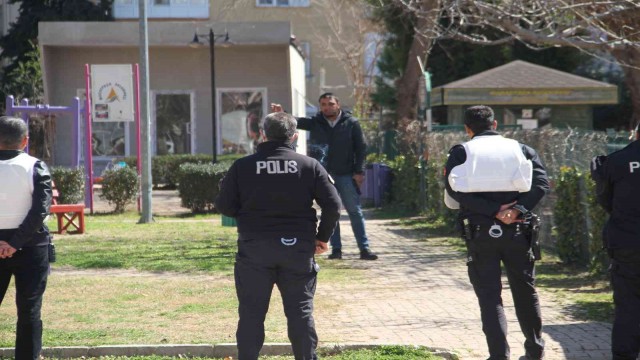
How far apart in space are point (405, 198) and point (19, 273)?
13.4 m

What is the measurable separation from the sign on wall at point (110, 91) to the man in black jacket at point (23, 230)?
45.5ft

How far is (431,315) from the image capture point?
8484 millimetres

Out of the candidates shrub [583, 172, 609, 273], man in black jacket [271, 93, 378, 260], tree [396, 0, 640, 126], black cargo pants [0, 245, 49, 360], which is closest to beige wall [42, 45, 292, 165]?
tree [396, 0, 640, 126]

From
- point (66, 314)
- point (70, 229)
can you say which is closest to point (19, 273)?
point (66, 314)

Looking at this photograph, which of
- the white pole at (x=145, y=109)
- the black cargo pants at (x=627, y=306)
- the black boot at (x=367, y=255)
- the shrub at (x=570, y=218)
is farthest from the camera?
the white pole at (x=145, y=109)

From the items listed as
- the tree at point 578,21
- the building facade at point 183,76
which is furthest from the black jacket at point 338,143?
the building facade at point 183,76

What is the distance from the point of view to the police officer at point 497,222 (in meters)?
6.36

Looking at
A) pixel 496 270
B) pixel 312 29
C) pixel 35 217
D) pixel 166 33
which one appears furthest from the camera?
pixel 312 29

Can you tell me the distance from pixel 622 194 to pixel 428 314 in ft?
9.05

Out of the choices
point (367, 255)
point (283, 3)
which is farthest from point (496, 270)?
point (283, 3)

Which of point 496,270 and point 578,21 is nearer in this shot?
point 496,270

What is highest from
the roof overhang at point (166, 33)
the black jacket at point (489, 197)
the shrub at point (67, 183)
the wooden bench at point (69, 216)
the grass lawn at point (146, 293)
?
the roof overhang at point (166, 33)

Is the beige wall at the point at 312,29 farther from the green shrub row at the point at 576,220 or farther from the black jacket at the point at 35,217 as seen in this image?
the black jacket at the point at 35,217

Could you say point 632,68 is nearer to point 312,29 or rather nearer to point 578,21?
point 578,21
